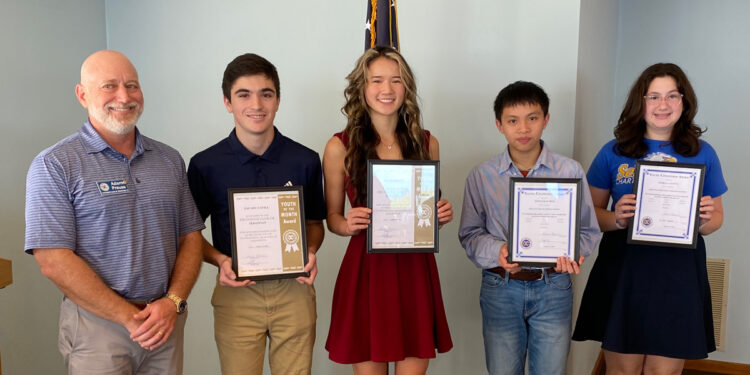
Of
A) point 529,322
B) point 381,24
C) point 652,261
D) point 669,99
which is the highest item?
point 381,24

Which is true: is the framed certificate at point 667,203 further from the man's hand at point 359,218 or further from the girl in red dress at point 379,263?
the man's hand at point 359,218

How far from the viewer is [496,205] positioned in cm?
243

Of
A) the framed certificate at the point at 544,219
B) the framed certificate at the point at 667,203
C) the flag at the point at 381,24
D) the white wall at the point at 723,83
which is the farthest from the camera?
the white wall at the point at 723,83

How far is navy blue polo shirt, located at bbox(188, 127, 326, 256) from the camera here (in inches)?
91.0

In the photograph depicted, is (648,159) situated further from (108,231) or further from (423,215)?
(108,231)

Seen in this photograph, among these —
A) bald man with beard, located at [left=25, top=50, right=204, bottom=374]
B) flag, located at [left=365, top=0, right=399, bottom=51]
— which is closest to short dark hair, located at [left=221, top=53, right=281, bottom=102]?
bald man with beard, located at [left=25, top=50, right=204, bottom=374]

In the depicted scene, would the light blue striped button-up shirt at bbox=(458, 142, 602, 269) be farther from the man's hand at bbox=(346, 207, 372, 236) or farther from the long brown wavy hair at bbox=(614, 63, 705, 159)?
the man's hand at bbox=(346, 207, 372, 236)

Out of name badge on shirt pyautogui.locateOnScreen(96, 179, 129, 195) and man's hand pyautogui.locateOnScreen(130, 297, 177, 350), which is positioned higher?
name badge on shirt pyautogui.locateOnScreen(96, 179, 129, 195)

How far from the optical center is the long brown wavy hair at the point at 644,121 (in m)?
2.47

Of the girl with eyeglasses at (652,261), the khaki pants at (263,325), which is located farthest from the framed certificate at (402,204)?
the girl with eyeglasses at (652,261)

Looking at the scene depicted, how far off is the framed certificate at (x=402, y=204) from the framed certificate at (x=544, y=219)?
32 cm

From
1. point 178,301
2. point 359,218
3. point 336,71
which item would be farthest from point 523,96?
point 178,301

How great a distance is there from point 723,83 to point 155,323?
4.03 metres

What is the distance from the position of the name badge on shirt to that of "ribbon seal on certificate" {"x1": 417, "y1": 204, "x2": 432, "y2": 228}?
1074 mm
